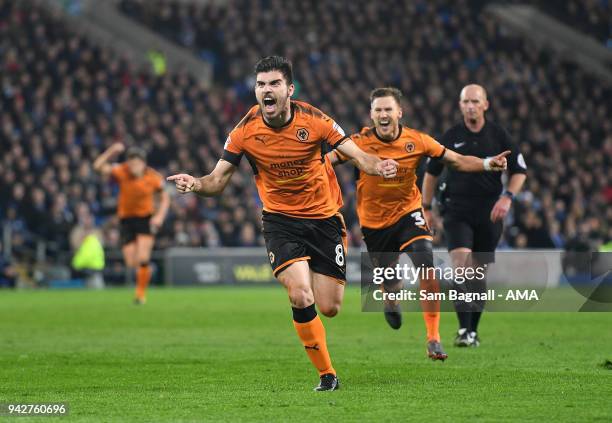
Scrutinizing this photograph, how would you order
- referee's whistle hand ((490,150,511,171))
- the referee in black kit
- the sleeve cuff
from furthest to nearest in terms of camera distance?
1. the referee in black kit
2. referee's whistle hand ((490,150,511,171))
3. the sleeve cuff

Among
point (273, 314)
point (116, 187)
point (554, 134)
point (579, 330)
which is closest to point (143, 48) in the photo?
point (116, 187)

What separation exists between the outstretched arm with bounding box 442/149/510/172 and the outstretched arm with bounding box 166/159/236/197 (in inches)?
84.9

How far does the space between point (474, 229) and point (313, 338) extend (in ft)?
15.2

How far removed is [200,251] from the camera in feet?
90.5

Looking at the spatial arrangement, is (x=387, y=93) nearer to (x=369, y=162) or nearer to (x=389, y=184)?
(x=389, y=184)

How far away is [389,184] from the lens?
11.1m

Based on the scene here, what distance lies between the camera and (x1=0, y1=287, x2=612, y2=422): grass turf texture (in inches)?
283

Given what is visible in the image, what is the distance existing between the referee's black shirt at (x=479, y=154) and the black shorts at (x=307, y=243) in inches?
143

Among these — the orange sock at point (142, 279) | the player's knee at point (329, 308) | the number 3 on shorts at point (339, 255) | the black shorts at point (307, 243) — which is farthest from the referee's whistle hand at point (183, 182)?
the orange sock at point (142, 279)

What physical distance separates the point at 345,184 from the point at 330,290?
21099 mm

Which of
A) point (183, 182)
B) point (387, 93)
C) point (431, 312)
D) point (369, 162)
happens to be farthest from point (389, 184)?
point (183, 182)

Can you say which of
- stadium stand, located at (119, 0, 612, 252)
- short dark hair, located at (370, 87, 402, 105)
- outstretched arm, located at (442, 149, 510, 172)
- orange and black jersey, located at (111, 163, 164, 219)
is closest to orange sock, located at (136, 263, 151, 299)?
orange and black jersey, located at (111, 163, 164, 219)

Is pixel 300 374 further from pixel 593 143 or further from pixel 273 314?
pixel 593 143

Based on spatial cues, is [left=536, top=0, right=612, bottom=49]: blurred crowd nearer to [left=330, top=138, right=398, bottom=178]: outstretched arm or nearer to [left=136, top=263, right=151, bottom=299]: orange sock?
[left=136, top=263, right=151, bottom=299]: orange sock
